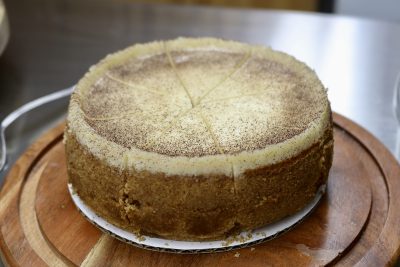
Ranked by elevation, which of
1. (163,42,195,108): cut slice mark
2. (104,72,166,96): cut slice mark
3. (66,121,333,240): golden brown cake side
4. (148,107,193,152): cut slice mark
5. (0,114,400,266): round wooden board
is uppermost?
(163,42,195,108): cut slice mark

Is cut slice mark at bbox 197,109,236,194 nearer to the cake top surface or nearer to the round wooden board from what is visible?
the cake top surface

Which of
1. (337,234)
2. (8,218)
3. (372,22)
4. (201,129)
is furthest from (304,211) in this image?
(372,22)

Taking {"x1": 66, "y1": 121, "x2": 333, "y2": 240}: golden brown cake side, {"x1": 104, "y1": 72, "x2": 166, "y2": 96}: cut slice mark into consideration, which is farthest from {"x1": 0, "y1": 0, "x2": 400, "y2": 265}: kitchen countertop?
{"x1": 66, "y1": 121, "x2": 333, "y2": 240}: golden brown cake side

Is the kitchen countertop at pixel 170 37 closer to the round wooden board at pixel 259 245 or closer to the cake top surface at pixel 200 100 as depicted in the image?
the round wooden board at pixel 259 245

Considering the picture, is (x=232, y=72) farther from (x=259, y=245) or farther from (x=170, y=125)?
(x=259, y=245)

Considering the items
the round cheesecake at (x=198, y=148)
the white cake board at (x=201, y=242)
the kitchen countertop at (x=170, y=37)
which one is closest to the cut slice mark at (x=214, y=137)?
the round cheesecake at (x=198, y=148)

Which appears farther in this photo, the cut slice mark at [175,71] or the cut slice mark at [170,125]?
the cut slice mark at [175,71]

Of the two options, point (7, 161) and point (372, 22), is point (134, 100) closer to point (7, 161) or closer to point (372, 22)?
point (7, 161)
